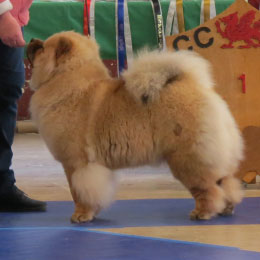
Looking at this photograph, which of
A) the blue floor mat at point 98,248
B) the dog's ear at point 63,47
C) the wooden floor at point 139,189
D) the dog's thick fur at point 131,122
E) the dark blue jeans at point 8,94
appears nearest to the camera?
the blue floor mat at point 98,248

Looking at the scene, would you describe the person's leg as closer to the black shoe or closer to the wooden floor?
the black shoe

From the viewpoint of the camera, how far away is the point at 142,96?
239cm

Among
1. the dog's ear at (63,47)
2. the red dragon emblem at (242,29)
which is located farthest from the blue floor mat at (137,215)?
the red dragon emblem at (242,29)

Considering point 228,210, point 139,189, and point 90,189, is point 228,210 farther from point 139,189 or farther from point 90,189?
point 139,189

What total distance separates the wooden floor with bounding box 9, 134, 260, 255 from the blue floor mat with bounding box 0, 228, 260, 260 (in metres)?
0.09

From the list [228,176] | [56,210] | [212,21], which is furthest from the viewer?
[212,21]

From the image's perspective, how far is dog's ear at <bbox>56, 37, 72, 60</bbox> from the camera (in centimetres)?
249

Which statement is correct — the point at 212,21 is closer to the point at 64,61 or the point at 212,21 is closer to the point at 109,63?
the point at 64,61

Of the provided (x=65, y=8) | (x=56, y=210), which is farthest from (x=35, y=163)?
(x=56, y=210)

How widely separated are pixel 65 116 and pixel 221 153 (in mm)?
655

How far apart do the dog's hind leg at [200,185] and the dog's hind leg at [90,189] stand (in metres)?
0.28

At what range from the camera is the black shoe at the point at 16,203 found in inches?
108

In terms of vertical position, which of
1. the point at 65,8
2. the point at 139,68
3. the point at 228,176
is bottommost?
the point at 228,176

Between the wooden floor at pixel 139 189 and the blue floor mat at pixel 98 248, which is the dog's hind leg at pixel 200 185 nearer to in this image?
the wooden floor at pixel 139 189
